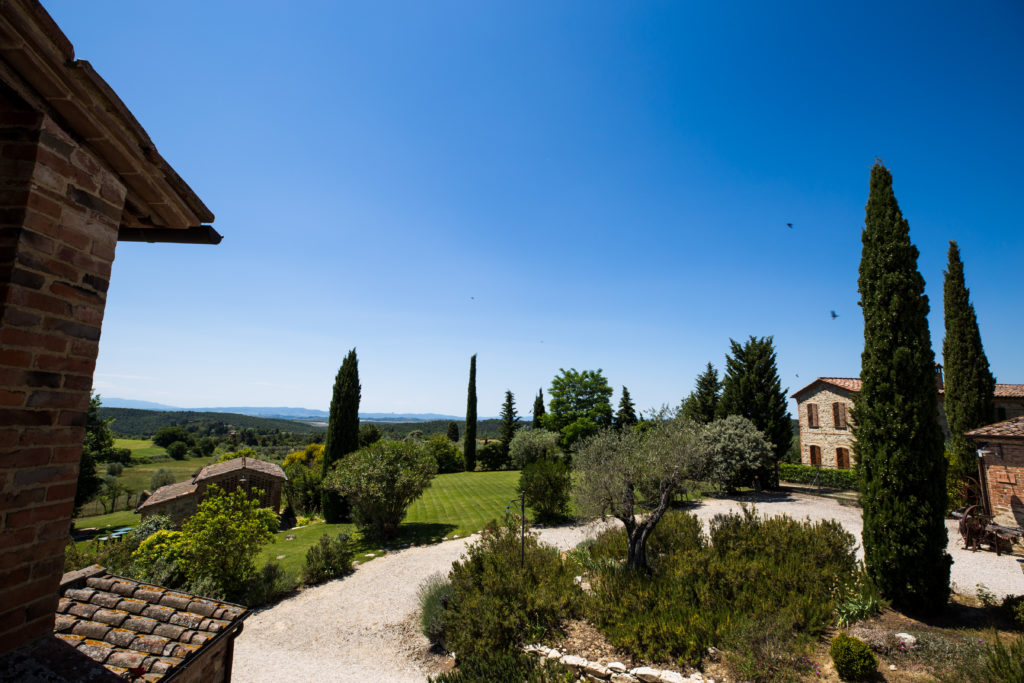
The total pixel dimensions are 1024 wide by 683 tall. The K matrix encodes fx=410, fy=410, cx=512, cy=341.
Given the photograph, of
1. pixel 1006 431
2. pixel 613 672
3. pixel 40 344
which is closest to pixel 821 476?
pixel 1006 431

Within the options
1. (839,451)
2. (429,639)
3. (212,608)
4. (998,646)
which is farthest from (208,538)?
(839,451)

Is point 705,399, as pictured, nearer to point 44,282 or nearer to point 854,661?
point 854,661

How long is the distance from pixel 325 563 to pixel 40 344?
586 inches

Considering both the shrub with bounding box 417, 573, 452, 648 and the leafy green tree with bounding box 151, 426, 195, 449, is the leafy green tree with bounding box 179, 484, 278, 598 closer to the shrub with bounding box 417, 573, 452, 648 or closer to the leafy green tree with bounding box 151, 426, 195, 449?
the shrub with bounding box 417, 573, 452, 648

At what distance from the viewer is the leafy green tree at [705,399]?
31.8 m

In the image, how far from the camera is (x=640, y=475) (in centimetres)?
1280

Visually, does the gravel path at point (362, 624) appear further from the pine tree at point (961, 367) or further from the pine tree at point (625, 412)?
the pine tree at point (625, 412)

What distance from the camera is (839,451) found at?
3075 centimetres

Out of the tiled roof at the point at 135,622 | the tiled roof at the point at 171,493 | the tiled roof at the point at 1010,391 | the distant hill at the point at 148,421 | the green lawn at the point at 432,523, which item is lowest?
the distant hill at the point at 148,421

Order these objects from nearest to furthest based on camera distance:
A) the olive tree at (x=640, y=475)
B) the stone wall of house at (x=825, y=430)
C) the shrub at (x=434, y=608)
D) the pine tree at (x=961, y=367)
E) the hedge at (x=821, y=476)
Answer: the shrub at (x=434, y=608), the olive tree at (x=640, y=475), the pine tree at (x=961, y=367), the hedge at (x=821, y=476), the stone wall of house at (x=825, y=430)

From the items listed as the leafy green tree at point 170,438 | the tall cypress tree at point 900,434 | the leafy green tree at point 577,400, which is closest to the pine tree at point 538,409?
the leafy green tree at point 577,400

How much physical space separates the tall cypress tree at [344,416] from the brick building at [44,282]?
24.2 metres

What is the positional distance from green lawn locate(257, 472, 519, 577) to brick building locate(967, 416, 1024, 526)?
1954 cm

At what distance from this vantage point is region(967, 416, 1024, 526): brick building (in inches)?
566
